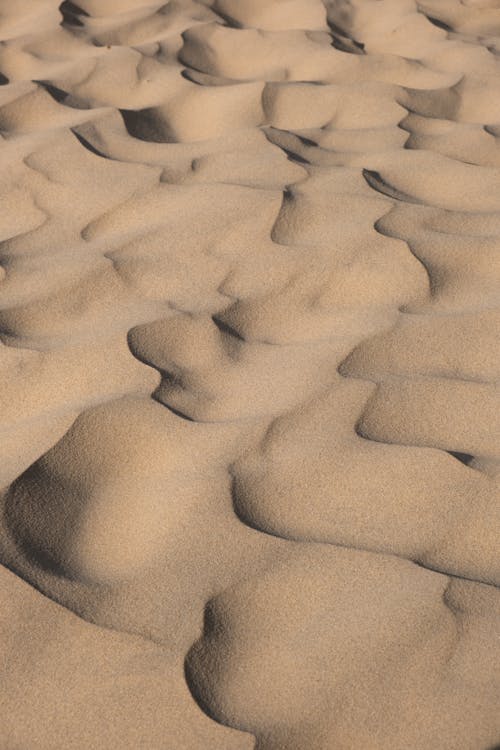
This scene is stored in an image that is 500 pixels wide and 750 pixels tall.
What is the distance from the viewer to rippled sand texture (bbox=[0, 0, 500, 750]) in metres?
1.08

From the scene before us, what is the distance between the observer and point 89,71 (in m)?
3.09

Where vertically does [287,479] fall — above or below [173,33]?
above

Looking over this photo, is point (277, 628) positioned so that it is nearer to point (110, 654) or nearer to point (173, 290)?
point (110, 654)

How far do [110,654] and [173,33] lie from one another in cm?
272

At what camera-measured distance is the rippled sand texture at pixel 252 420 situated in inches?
42.5

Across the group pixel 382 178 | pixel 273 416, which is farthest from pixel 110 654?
pixel 382 178

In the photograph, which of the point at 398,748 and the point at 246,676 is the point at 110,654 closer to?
the point at 246,676

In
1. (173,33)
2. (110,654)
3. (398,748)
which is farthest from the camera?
(173,33)

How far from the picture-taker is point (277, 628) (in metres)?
1.15

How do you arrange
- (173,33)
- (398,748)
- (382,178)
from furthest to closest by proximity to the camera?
(173,33), (382,178), (398,748)

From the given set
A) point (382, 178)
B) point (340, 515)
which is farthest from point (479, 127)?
point (340, 515)

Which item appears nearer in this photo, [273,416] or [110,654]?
[110,654]

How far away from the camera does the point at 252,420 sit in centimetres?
149

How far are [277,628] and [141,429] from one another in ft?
1.34
